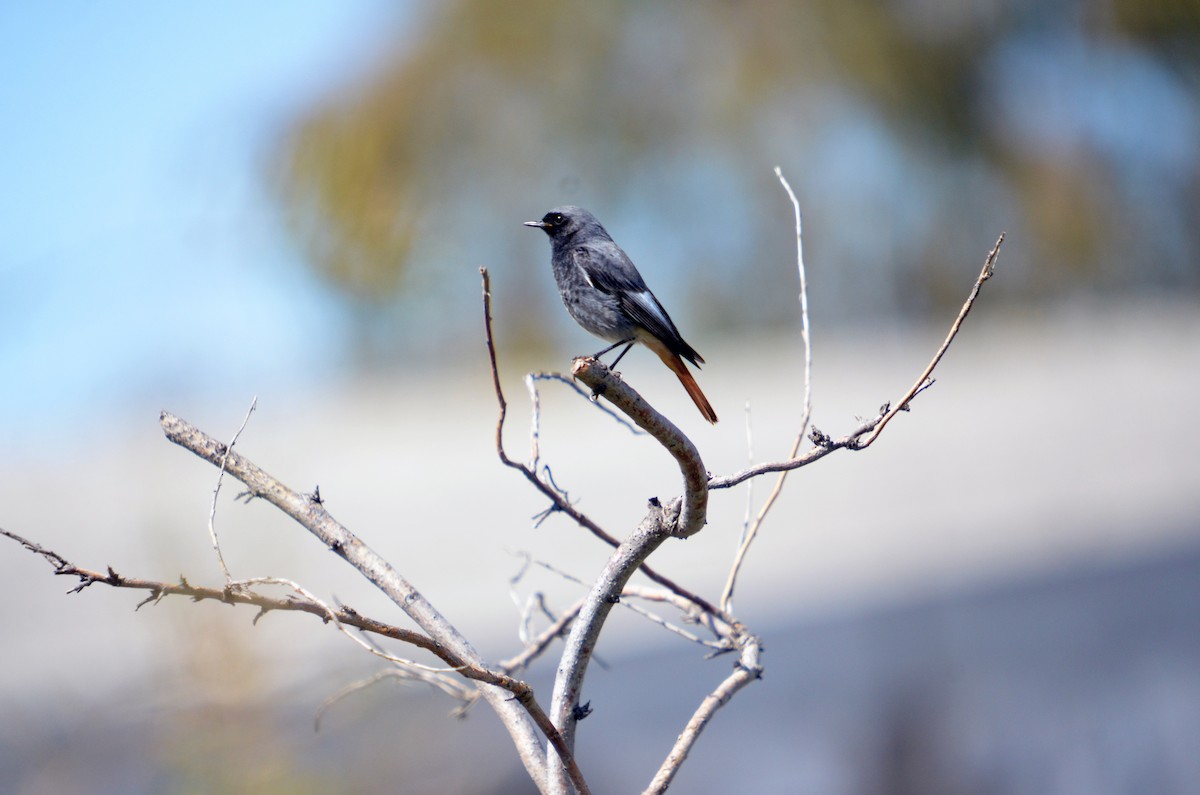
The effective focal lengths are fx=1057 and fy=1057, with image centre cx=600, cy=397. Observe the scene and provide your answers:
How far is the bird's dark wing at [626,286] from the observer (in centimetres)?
341

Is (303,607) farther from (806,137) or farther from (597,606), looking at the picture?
(806,137)

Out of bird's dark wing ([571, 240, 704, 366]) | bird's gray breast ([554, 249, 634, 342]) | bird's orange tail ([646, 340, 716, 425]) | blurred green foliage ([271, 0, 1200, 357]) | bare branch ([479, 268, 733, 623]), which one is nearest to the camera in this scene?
bare branch ([479, 268, 733, 623])

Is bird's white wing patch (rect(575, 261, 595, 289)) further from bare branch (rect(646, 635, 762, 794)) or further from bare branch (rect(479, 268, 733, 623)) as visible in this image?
bare branch (rect(646, 635, 762, 794))

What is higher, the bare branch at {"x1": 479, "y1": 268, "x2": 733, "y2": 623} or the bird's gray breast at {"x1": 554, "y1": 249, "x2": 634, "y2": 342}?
the bird's gray breast at {"x1": 554, "y1": 249, "x2": 634, "y2": 342}

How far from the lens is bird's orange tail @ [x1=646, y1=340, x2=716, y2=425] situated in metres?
2.96

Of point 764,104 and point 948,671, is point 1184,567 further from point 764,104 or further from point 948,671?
point 764,104

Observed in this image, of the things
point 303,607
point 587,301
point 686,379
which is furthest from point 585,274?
point 303,607

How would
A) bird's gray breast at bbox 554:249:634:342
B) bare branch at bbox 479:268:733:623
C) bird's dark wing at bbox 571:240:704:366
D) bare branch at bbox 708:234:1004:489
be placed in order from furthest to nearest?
bird's gray breast at bbox 554:249:634:342
bird's dark wing at bbox 571:240:704:366
bare branch at bbox 708:234:1004:489
bare branch at bbox 479:268:733:623

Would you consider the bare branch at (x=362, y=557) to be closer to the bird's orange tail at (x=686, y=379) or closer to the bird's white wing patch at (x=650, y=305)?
the bird's orange tail at (x=686, y=379)

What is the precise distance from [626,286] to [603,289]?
83 mm

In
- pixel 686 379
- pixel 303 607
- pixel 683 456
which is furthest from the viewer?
pixel 686 379

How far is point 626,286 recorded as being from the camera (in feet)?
12.0

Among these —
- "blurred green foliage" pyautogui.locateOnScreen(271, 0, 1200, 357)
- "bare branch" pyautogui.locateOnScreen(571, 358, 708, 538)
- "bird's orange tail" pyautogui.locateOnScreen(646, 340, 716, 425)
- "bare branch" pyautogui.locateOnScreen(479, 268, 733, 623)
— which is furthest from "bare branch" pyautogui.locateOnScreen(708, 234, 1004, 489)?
"blurred green foliage" pyautogui.locateOnScreen(271, 0, 1200, 357)

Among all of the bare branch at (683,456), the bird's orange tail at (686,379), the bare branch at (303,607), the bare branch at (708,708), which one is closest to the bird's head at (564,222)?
the bird's orange tail at (686,379)
